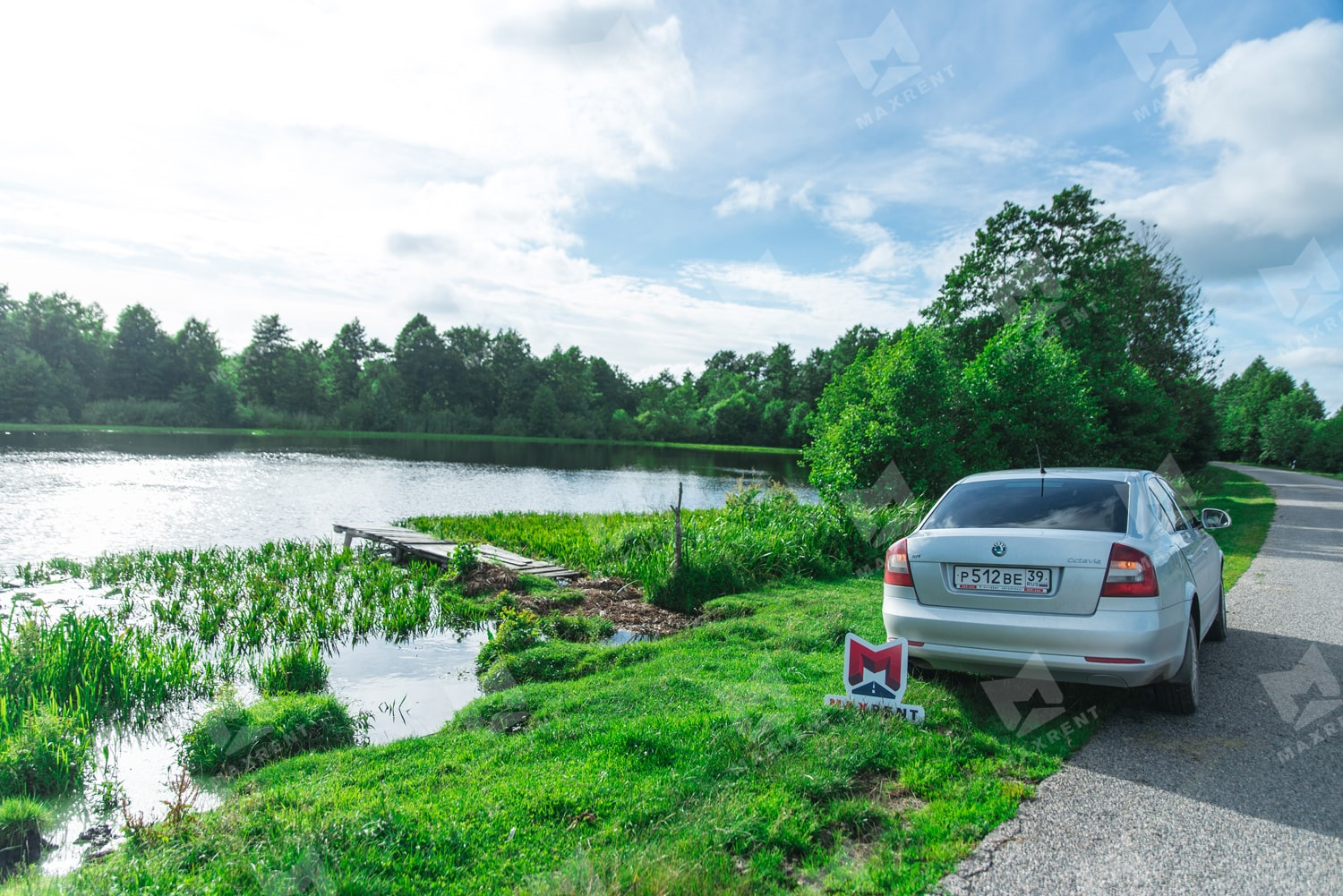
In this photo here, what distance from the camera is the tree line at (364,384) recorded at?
6359 cm

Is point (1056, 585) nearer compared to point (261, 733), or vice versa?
point (1056, 585)

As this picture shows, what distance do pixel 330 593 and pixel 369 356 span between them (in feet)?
289

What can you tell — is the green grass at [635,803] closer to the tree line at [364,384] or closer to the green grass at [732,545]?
the green grass at [732,545]

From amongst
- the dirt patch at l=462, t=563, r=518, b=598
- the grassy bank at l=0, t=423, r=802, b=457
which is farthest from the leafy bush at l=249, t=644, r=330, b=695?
the grassy bank at l=0, t=423, r=802, b=457

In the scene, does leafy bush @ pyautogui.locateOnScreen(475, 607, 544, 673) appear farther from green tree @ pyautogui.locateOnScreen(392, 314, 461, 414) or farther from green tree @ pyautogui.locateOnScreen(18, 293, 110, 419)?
green tree @ pyautogui.locateOnScreen(392, 314, 461, 414)

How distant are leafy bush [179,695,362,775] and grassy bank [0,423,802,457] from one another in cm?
4709

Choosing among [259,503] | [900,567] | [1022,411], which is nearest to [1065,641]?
[900,567]

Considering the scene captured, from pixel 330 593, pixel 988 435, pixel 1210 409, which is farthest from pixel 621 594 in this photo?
pixel 1210 409

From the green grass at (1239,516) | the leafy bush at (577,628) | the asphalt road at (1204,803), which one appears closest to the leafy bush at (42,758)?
the leafy bush at (577,628)

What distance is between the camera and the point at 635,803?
135 inches

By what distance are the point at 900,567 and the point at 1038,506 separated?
1.03 m

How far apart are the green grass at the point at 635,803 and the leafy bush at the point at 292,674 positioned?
2.53 metres

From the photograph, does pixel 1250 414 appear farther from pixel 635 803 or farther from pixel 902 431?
pixel 635 803

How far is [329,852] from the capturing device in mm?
2928
